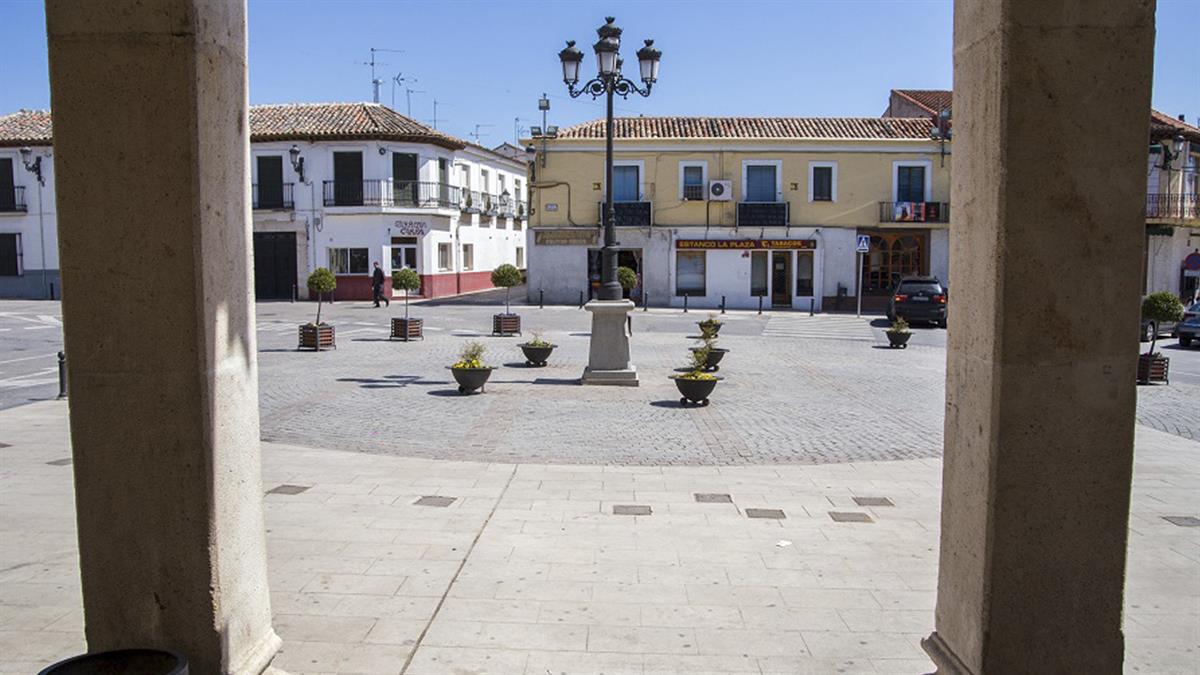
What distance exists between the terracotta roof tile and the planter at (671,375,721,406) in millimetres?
24225

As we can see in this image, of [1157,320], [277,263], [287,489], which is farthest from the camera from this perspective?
[277,263]

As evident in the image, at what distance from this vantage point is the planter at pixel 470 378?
12898 mm

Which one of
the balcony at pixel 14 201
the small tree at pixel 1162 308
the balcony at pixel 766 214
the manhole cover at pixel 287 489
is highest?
the balcony at pixel 14 201

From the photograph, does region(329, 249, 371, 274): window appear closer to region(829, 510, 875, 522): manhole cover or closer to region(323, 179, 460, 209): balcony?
region(323, 179, 460, 209): balcony

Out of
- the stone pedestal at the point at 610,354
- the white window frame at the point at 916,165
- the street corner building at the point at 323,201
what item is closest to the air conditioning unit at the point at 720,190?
the white window frame at the point at 916,165

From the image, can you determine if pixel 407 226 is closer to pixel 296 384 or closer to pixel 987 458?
pixel 296 384

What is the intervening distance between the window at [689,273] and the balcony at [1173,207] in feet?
54.3

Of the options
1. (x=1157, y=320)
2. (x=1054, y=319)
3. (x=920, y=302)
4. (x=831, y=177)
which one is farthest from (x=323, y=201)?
(x=1054, y=319)

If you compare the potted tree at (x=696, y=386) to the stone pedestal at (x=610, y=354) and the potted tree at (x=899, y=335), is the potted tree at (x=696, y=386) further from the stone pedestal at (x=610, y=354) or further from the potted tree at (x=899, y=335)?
the potted tree at (x=899, y=335)

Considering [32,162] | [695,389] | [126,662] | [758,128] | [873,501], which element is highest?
[758,128]

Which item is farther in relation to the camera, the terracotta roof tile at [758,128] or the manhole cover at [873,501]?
the terracotta roof tile at [758,128]

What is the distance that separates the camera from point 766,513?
704cm

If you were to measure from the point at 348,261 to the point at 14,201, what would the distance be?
45.7ft

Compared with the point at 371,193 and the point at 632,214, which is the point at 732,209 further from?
the point at 371,193
